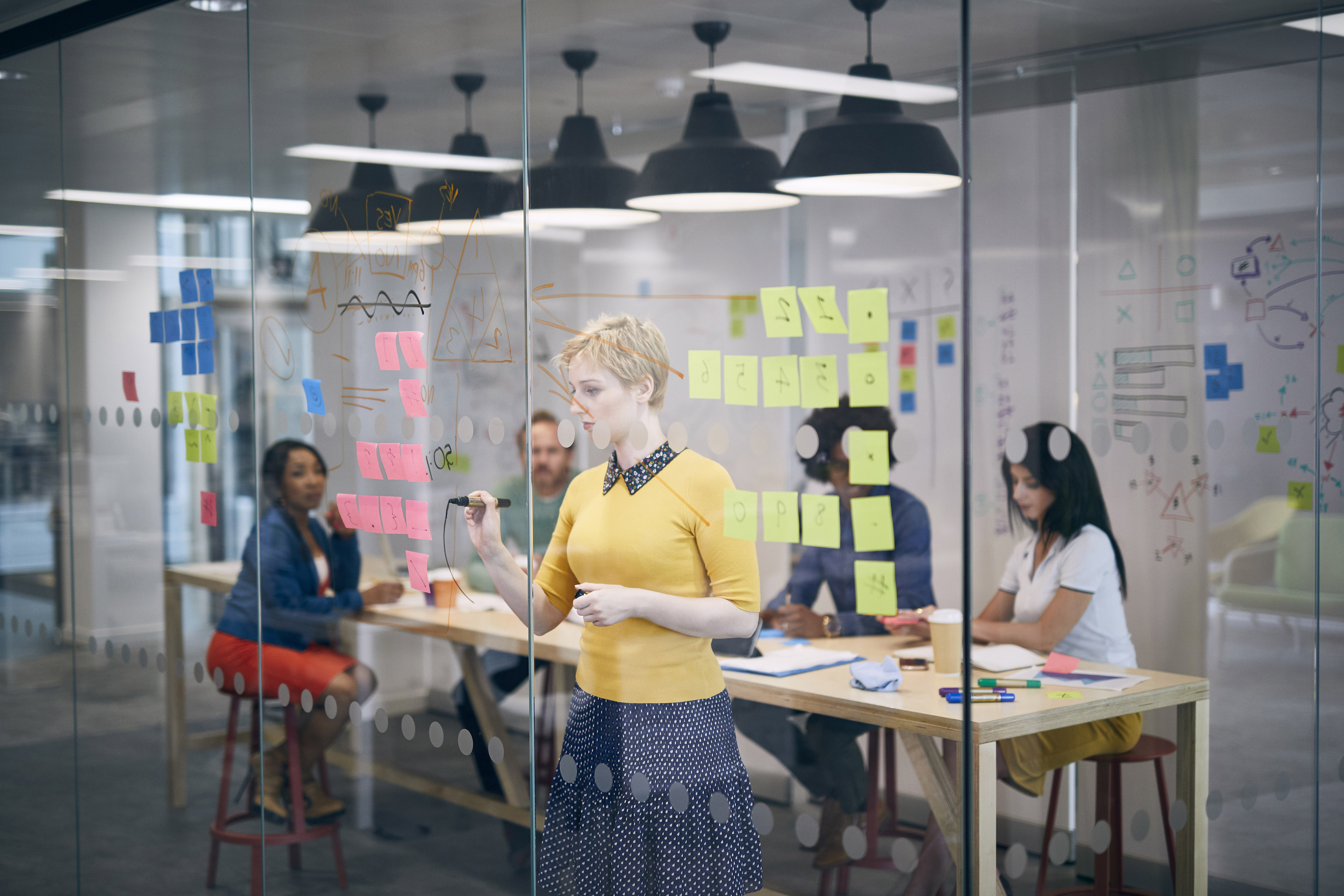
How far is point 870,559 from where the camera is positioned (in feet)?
6.85

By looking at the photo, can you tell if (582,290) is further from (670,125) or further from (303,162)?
→ (303,162)

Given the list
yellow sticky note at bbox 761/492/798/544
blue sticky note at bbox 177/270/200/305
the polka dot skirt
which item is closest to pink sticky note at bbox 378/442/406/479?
the polka dot skirt

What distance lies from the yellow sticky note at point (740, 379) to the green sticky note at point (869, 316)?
20cm

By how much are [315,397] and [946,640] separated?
66.9 inches

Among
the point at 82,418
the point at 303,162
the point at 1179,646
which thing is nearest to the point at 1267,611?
the point at 1179,646

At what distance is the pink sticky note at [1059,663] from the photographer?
7.00 feet

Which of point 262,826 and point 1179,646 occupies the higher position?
point 1179,646

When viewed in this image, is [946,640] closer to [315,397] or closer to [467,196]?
[467,196]

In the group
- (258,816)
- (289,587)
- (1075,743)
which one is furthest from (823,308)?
(258,816)

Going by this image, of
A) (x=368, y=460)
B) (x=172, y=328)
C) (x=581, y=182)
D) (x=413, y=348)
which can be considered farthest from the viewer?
(x=172, y=328)

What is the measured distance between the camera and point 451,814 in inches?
107

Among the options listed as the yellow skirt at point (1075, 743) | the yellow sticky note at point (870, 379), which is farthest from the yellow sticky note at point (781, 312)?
the yellow skirt at point (1075, 743)

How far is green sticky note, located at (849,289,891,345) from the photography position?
203 centimetres

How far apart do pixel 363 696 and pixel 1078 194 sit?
202 cm
